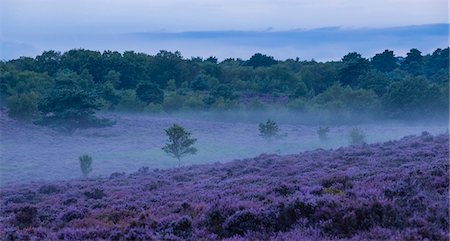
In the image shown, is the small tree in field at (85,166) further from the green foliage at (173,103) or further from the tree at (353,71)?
the tree at (353,71)

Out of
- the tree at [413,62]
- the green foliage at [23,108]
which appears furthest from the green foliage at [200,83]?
the tree at [413,62]

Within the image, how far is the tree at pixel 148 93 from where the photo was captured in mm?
81062

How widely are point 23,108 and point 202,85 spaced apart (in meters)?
38.2

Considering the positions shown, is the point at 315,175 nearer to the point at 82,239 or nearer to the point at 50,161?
the point at 82,239

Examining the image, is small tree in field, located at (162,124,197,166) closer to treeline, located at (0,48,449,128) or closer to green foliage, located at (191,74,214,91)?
treeline, located at (0,48,449,128)

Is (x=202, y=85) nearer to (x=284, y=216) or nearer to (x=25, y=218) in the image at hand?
(x=25, y=218)

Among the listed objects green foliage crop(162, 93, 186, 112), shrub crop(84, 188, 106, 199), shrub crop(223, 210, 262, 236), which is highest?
shrub crop(223, 210, 262, 236)

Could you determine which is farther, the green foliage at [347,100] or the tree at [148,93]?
the tree at [148,93]

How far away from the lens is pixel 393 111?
76688 millimetres

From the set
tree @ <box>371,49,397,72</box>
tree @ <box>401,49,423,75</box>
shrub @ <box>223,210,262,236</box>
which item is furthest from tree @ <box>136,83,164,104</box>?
shrub @ <box>223,210,262,236</box>

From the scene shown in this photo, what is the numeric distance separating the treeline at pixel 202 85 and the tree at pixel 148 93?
0.47 ft

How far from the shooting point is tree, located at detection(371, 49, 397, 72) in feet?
395

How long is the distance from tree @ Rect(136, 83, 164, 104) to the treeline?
14cm

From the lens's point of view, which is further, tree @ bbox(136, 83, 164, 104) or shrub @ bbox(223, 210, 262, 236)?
tree @ bbox(136, 83, 164, 104)
